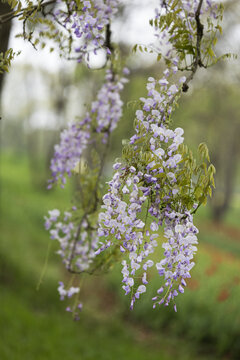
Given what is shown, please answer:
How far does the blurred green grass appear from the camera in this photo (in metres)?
6.33

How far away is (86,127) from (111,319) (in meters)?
5.75

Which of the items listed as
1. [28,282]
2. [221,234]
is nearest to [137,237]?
[28,282]

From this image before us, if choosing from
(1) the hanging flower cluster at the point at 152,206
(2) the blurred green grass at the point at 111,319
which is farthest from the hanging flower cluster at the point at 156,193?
(2) the blurred green grass at the point at 111,319

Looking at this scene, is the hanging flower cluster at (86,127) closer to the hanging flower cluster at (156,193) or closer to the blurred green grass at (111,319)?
the hanging flower cluster at (156,193)

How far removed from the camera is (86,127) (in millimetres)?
3295

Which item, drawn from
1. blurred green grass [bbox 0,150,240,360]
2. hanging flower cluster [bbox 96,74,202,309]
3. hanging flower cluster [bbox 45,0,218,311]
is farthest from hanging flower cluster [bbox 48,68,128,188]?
blurred green grass [bbox 0,150,240,360]

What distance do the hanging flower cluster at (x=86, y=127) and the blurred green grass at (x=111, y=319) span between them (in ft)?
11.5

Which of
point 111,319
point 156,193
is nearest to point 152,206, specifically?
point 156,193

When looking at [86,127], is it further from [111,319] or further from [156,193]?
[111,319]

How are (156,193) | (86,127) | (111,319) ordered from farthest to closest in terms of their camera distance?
(111,319), (86,127), (156,193)

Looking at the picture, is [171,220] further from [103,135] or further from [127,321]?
[127,321]

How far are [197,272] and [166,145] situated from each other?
789cm

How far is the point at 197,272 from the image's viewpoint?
9242 mm

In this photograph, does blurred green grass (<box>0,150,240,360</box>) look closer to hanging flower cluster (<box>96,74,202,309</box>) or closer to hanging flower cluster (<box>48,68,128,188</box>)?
hanging flower cluster (<box>48,68,128,188</box>)
